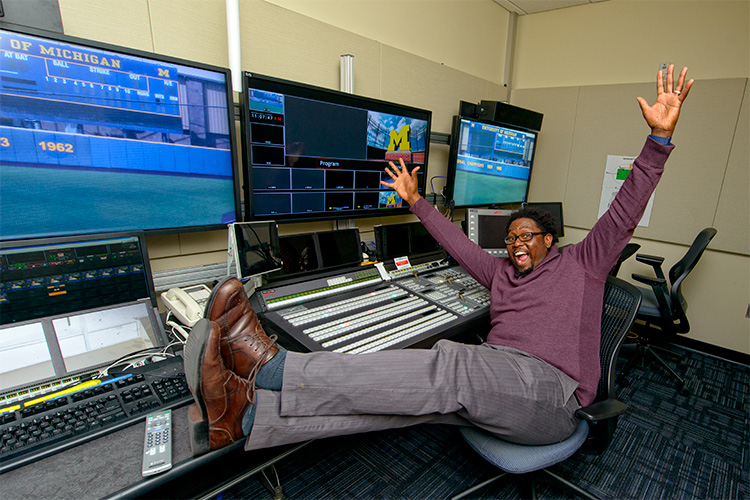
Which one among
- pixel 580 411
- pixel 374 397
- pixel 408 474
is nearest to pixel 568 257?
pixel 580 411

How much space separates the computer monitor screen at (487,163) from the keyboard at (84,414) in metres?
2.09

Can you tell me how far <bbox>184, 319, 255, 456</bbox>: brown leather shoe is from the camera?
0.90 m

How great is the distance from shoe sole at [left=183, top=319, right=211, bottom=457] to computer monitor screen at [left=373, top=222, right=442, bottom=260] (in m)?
1.12

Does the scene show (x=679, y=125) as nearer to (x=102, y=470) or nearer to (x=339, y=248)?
(x=339, y=248)

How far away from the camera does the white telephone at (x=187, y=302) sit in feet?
4.41

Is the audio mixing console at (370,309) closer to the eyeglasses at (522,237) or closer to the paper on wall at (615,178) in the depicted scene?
the eyeglasses at (522,237)

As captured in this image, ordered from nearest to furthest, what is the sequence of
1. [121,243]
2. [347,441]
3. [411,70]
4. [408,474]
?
[121,243]
[408,474]
[347,441]
[411,70]

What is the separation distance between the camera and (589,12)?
3.02 metres

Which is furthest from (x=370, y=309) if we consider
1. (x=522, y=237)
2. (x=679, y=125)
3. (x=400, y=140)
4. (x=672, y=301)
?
(x=679, y=125)

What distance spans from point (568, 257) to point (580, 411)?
63 cm

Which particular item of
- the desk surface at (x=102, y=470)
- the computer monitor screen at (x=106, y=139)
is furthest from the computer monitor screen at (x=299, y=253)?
the desk surface at (x=102, y=470)

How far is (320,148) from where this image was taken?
5.80ft

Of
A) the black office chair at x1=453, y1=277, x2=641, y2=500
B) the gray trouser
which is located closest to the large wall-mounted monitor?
the gray trouser

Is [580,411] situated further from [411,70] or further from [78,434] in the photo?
[411,70]
